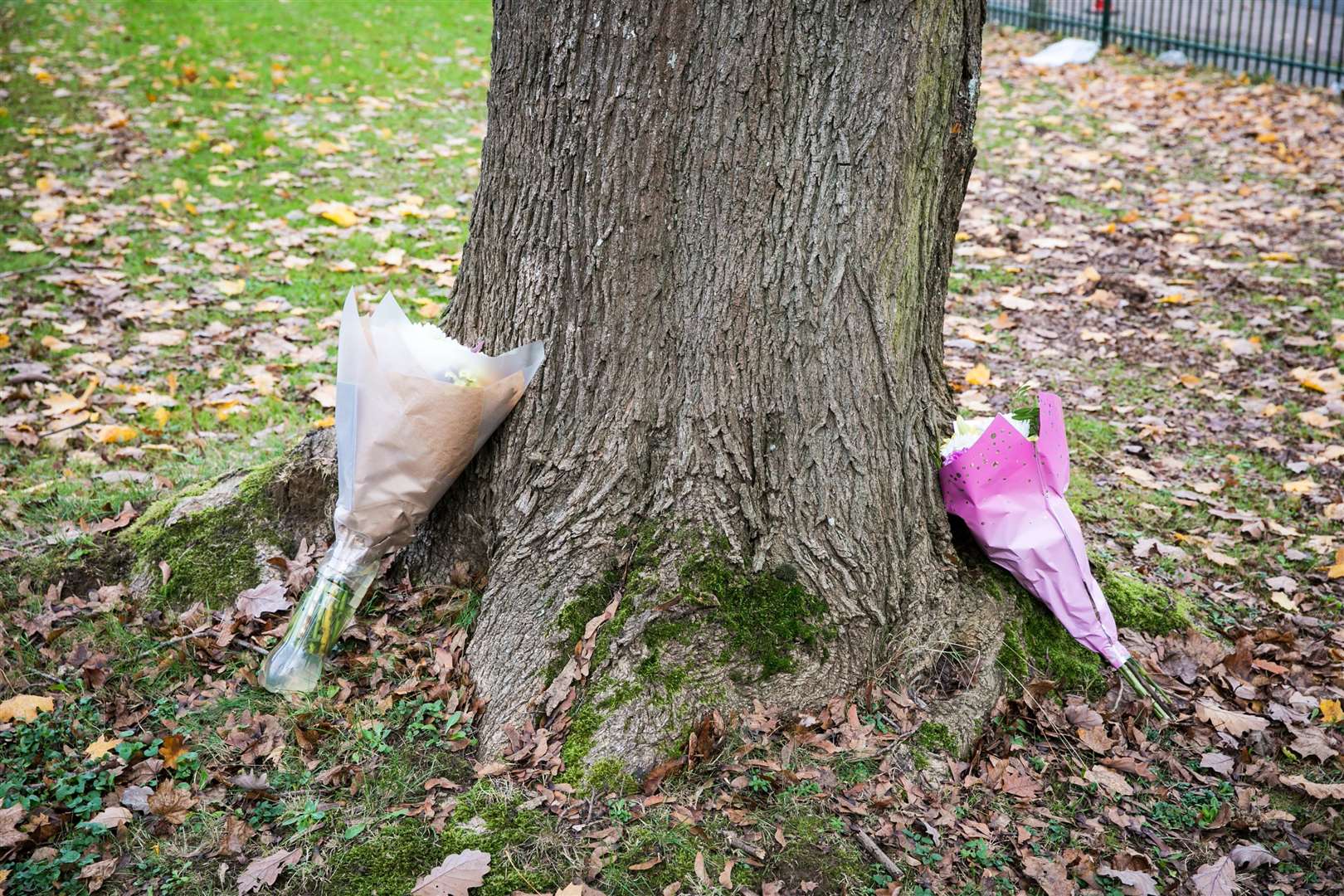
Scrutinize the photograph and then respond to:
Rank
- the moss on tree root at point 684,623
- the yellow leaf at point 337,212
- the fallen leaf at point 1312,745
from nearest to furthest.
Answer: the moss on tree root at point 684,623, the fallen leaf at point 1312,745, the yellow leaf at point 337,212

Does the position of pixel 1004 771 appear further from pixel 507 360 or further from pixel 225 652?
pixel 225 652

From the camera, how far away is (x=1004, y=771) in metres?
2.61

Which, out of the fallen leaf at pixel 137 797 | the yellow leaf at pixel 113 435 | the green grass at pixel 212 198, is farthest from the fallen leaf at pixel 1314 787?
the yellow leaf at pixel 113 435

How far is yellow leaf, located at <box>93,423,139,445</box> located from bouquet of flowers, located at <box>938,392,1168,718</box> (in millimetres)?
3142

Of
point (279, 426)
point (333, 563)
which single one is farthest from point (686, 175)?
point (279, 426)

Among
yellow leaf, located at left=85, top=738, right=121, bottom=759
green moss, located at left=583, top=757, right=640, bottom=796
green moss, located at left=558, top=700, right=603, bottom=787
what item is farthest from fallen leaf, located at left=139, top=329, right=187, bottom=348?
green moss, located at left=583, top=757, right=640, bottom=796

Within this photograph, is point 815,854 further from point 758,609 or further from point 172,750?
point 172,750

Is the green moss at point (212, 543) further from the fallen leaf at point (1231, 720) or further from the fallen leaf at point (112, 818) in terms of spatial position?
the fallen leaf at point (1231, 720)

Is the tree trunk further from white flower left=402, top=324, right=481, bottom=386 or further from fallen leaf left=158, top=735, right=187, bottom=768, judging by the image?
fallen leaf left=158, top=735, right=187, bottom=768

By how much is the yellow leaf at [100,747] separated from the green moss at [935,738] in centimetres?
204

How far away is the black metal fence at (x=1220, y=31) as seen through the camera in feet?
30.6

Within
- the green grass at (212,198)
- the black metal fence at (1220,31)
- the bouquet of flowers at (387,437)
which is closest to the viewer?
the bouquet of flowers at (387,437)

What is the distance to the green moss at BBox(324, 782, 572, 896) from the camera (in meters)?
2.24

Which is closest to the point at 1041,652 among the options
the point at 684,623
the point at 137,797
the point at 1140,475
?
the point at 684,623
